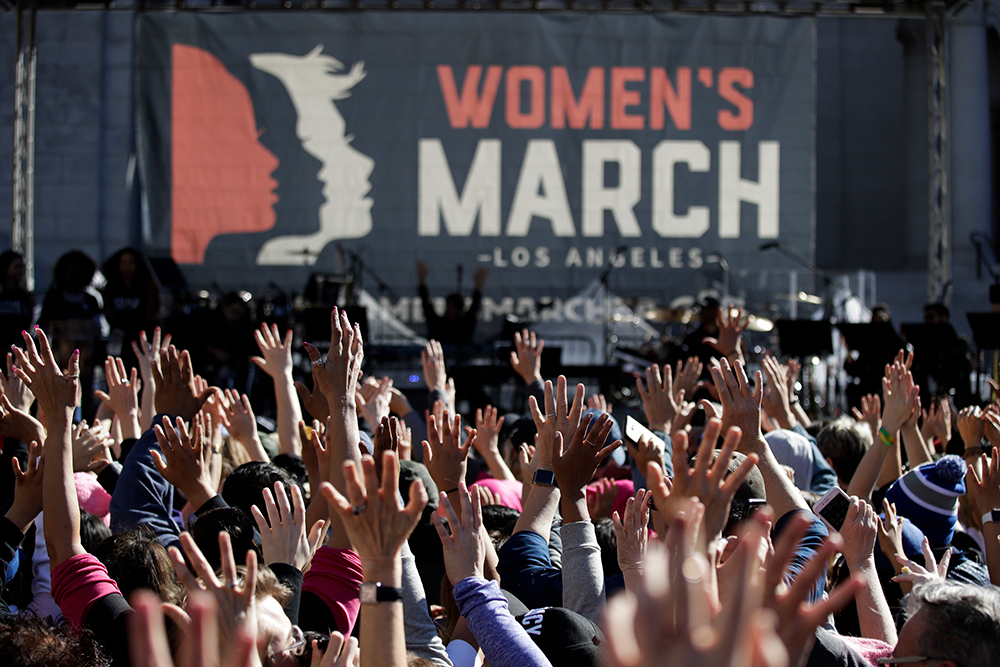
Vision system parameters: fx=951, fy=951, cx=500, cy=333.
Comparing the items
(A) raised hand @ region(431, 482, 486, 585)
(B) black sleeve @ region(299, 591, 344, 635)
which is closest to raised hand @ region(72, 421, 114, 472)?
(B) black sleeve @ region(299, 591, 344, 635)

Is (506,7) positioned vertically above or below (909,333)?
above

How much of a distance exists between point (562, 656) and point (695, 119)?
9160 millimetres

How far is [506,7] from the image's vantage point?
9.22m

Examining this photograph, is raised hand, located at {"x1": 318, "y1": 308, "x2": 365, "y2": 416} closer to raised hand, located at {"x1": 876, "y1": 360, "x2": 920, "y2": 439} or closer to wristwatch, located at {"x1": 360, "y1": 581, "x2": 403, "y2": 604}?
wristwatch, located at {"x1": 360, "y1": 581, "x2": 403, "y2": 604}

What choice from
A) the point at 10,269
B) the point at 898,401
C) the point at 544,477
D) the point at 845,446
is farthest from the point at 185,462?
the point at 10,269

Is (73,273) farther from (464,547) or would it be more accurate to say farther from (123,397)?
(464,547)

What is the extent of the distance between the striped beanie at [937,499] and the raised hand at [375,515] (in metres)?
1.79

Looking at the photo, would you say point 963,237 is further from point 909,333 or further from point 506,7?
point 506,7

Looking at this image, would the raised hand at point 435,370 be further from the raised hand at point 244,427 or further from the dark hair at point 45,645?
the dark hair at point 45,645

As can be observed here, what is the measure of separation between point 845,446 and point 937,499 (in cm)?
87

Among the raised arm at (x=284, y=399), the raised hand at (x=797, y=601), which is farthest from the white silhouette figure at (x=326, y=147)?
the raised hand at (x=797, y=601)

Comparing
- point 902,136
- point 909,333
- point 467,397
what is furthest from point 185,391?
point 902,136

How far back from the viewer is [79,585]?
5.88ft

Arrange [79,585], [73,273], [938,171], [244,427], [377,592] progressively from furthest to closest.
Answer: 1. [938,171]
2. [73,273]
3. [244,427]
4. [79,585]
5. [377,592]
